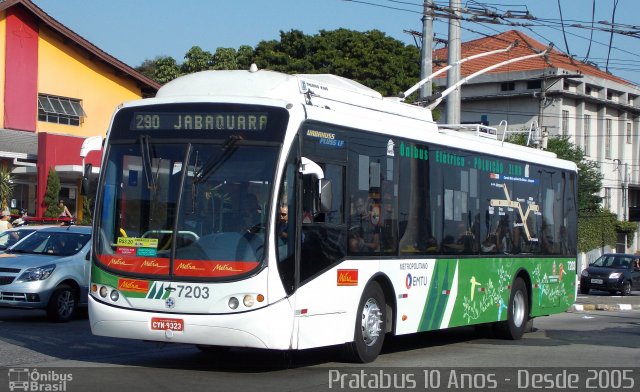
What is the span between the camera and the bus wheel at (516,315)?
16.6 metres

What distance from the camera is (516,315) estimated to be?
1689cm

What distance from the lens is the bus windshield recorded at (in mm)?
10555

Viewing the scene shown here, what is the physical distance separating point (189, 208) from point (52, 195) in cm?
2368

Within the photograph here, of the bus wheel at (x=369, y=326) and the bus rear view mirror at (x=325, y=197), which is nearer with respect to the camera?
the bus rear view mirror at (x=325, y=197)

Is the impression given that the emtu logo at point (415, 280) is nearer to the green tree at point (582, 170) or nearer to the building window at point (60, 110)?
the building window at point (60, 110)

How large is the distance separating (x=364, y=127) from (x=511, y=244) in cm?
505

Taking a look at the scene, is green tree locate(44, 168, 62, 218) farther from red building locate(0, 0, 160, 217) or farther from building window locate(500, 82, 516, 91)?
building window locate(500, 82, 516, 91)

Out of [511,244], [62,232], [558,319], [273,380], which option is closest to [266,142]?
[273,380]

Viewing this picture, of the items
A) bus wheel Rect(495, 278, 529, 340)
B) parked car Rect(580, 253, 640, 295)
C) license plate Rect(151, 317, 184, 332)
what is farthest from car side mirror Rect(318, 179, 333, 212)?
parked car Rect(580, 253, 640, 295)

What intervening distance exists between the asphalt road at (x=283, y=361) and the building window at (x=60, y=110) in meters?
20.0

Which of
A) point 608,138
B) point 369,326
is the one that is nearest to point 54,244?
point 369,326

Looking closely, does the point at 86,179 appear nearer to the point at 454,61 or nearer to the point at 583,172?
the point at 454,61

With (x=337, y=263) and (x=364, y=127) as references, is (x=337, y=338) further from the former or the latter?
(x=364, y=127)

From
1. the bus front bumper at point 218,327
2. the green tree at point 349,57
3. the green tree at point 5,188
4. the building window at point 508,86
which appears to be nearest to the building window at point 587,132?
the building window at point 508,86
